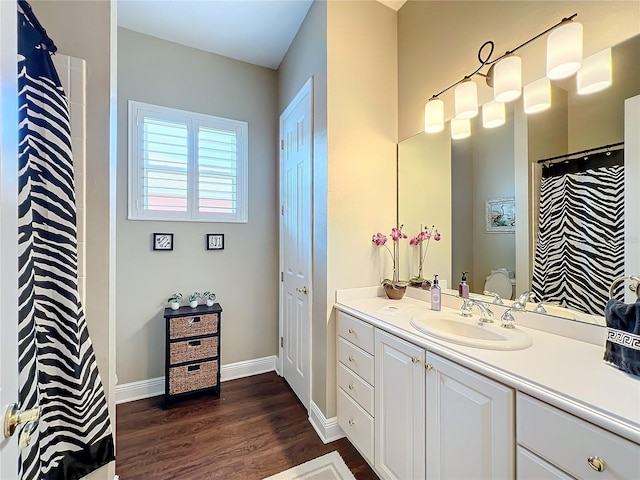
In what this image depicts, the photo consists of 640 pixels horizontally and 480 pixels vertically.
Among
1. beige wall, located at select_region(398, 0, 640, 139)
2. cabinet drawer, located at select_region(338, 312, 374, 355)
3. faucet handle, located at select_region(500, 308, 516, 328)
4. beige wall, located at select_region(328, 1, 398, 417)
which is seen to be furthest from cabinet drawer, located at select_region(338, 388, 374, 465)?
beige wall, located at select_region(398, 0, 640, 139)

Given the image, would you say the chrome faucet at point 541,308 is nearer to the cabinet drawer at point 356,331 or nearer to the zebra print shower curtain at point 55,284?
the cabinet drawer at point 356,331

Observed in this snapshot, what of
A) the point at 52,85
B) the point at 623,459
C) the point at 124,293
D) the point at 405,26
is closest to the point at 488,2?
the point at 405,26

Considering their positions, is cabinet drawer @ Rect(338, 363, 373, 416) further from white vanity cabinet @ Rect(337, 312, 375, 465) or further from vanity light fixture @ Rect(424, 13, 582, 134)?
vanity light fixture @ Rect(424, 13, 582, 134)

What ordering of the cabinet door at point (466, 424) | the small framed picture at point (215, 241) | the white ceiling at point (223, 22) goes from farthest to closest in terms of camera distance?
the small framed picture at point (215, 241), the white ceiling at point (223, 22), the cabinet door at point (466, 424)

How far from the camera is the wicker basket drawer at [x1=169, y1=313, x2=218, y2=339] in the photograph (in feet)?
7.08

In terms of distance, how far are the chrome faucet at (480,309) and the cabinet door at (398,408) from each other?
0.43 meters

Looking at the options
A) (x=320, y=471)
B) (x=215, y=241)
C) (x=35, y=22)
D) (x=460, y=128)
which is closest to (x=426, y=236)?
(x=460, y=128)

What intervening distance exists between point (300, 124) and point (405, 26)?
1.02 meters

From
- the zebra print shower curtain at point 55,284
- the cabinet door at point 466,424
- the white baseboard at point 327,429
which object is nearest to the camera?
the cabinet door at point 466,424

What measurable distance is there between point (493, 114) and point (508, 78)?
196mm

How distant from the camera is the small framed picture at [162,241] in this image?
2295 mm

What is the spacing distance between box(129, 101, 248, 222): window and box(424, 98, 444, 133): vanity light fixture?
1637mm

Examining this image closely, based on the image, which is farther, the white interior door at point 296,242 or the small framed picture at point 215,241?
the small framed picture at point 215,241

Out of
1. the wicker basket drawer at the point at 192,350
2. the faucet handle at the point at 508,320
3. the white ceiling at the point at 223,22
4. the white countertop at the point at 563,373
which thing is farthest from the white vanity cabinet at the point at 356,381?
the white ceiling at the point at 223,22
